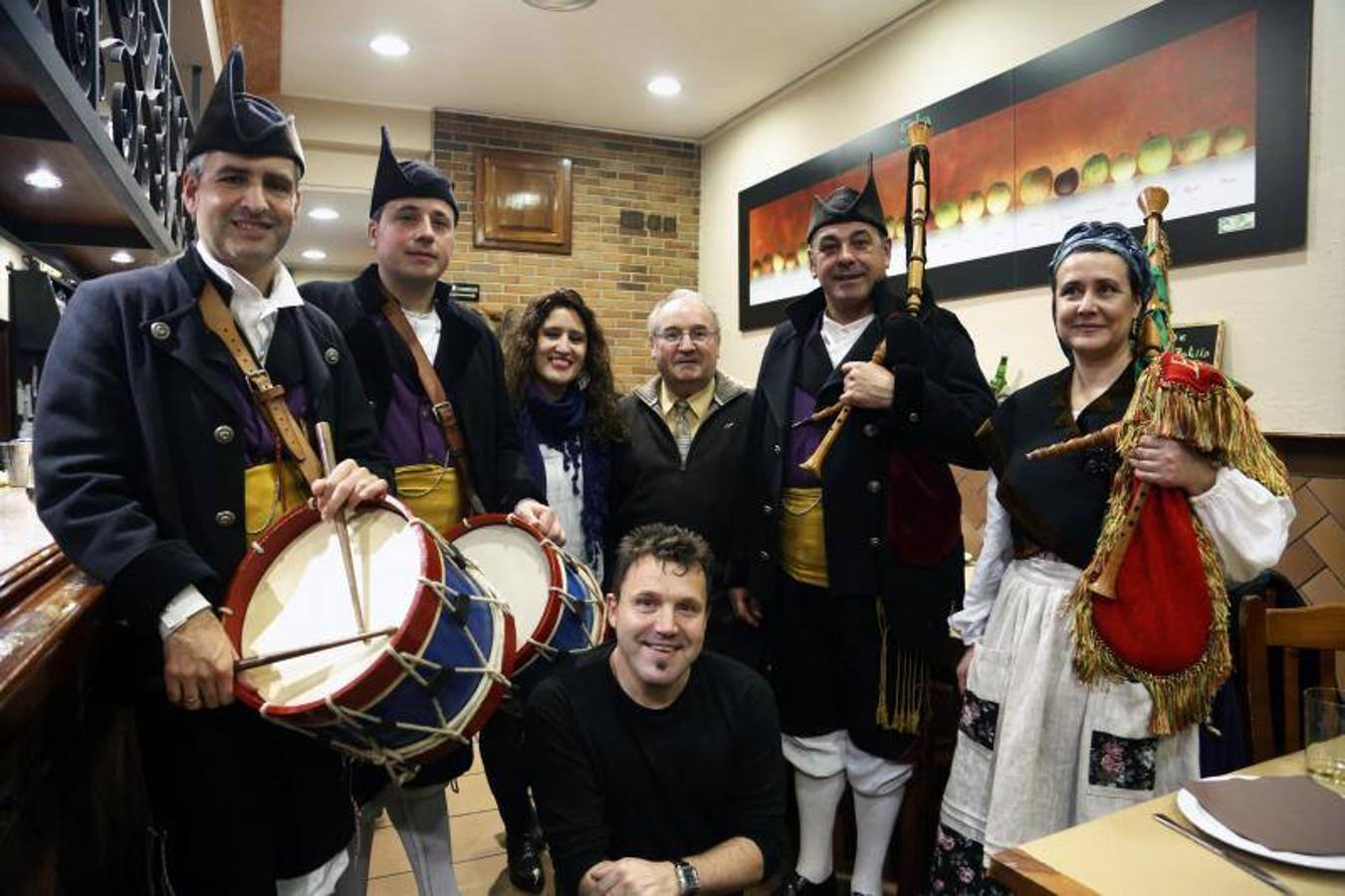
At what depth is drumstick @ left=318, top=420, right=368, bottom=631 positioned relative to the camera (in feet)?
4.12

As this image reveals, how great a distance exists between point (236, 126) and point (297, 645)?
81 cm

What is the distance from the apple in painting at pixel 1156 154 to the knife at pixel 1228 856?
2.72 m

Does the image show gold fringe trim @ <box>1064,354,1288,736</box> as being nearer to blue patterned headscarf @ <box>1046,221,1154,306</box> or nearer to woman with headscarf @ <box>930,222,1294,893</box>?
woman with headscarf @ <box>930,222,1294,893</box>

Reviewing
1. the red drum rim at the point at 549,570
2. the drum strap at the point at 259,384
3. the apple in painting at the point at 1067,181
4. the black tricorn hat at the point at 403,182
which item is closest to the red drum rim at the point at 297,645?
the drum strap at the point at 259,384

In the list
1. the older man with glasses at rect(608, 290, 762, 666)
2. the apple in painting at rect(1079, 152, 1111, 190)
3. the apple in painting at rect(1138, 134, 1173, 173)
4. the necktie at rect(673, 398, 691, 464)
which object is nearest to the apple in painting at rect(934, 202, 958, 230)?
the apple in painting at rect(1079, 152, 1111, 190)

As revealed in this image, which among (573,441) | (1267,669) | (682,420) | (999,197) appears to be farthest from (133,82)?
(999,197)

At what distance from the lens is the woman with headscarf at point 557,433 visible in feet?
7.95

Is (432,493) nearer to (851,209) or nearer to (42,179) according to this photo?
(851,209)

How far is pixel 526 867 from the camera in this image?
7.95 ft

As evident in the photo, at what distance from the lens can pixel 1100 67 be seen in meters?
3.37

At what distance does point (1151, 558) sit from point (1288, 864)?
0.58 m

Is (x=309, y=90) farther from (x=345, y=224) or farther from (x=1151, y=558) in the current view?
(x=1151, y=558)

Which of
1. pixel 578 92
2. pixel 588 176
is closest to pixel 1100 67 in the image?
pixel 578 92

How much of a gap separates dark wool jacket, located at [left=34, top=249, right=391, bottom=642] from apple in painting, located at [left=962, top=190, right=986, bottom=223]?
338 cm
